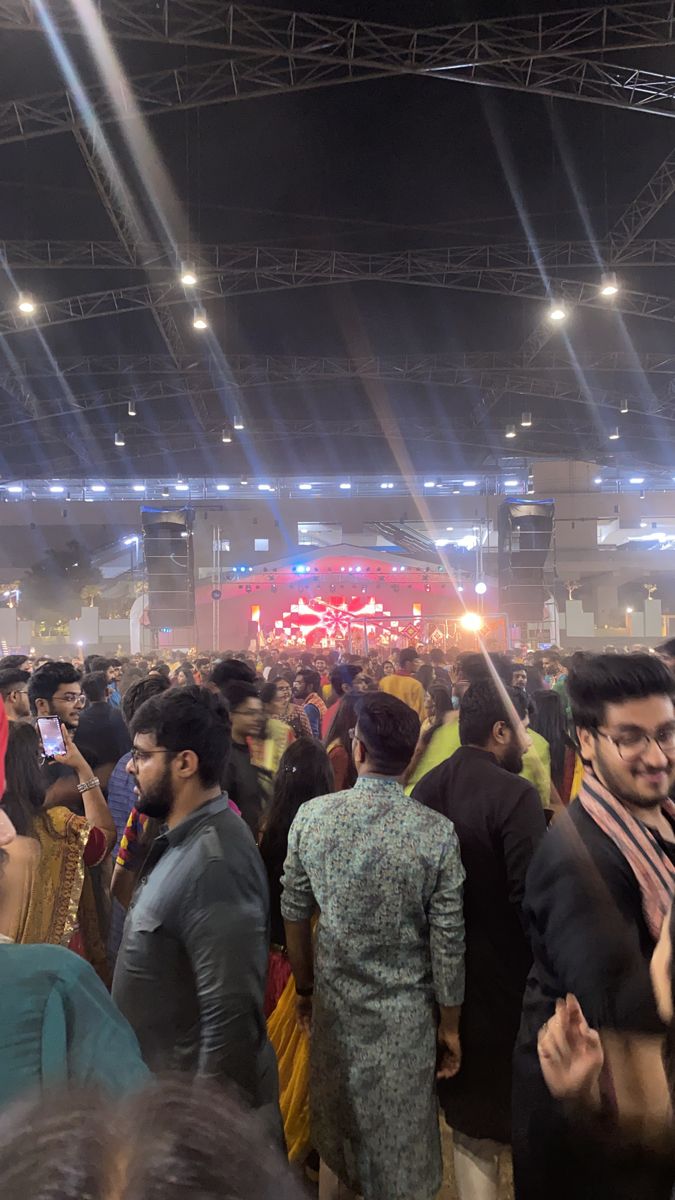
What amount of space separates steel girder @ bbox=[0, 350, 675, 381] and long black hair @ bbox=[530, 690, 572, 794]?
461 inches

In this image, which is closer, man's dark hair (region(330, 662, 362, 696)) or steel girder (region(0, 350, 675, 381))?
man's dark hair (region(330, 662, 362, 696))

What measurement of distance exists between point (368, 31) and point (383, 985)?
780 centimetres

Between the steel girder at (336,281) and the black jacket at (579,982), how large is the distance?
10.5 m

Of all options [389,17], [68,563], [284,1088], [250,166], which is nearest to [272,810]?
[284,1088]

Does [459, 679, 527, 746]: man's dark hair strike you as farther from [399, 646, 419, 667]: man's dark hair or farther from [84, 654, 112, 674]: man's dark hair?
[399, 646, 419, 667]: man's dark hair

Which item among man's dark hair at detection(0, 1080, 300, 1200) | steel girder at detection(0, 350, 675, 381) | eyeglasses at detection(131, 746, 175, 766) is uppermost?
steel girder at detection(0, 350, 675, 381)

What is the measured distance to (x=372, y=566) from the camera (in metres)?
16.9

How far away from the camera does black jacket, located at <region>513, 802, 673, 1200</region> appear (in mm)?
1160

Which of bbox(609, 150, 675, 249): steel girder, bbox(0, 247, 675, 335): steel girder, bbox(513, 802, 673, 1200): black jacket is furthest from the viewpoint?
bbox(0, 247, 675, 335): steel girder

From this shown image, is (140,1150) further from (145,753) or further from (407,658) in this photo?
(407,658)

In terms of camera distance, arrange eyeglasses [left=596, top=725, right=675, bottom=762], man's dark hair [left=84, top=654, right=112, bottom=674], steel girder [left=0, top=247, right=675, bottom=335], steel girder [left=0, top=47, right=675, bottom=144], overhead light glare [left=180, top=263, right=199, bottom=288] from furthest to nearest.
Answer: steel girder [left=0, top=247, right=675, bottom=335] < overhead light glare [left=180, top=263, right=199, bottom=288] < steel girder [left=0, top=47, right=675, bottom=144] < man's dark hair [left=84, top=654, right=112, bottom=674] < eyeglasses [left=596, top=725, right=675, bottom=762]

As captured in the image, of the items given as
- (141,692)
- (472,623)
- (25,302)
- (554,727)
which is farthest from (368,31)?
(472,623)

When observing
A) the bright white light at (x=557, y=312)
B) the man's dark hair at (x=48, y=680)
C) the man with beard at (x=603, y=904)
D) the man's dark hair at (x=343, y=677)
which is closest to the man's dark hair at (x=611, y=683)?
the man with beard at (x=603, y=904)

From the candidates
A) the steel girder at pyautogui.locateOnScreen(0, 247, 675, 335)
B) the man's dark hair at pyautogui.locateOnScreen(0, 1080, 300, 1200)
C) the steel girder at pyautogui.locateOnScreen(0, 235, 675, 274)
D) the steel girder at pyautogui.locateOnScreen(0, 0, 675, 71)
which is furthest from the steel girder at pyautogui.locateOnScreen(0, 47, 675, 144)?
the man's dark hair at pyautogui.locateOnScreen(0, 1080, 300, 1200)
